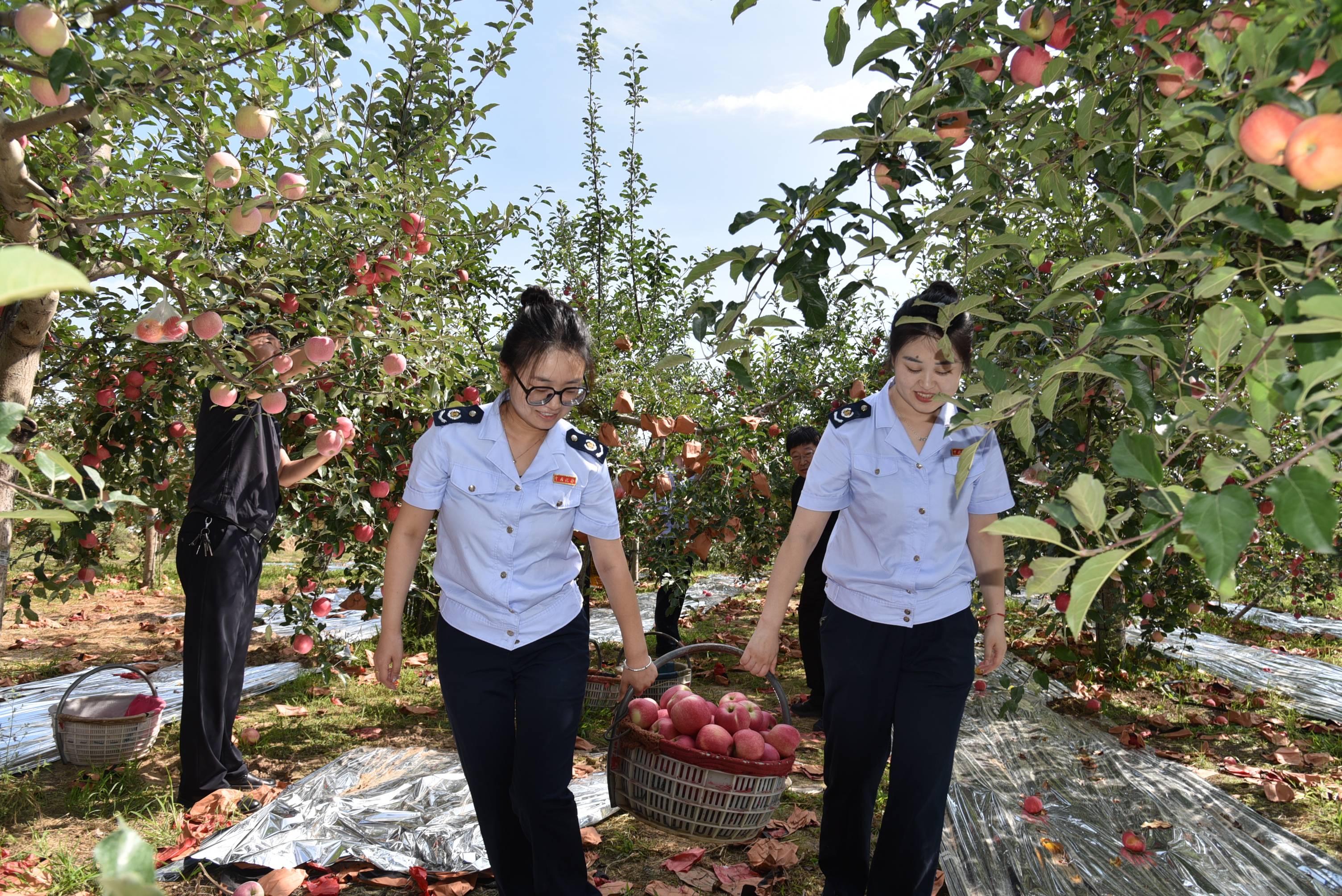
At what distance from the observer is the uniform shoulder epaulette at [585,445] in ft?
7.19

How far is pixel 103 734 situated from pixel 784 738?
2747mm

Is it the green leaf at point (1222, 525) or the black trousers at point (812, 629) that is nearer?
the green leaf at point (1222, 525)

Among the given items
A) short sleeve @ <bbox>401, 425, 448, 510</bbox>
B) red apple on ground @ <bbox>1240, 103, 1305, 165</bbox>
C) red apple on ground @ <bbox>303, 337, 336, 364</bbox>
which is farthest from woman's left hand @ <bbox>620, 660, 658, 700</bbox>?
red apple on ground @ <bbox>1240, 103, 1305, 165</bbox>

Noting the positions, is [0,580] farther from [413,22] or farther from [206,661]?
[413,22]

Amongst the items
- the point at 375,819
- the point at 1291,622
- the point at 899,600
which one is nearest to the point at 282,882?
the point at 375,819

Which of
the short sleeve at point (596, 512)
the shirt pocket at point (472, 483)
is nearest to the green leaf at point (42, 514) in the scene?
the shirt pocket at point (472, 483)

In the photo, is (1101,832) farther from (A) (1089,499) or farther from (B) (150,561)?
(B) (150,561)

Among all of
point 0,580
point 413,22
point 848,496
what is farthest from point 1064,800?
point 0,580

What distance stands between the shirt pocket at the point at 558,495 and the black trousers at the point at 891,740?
0.72 meters

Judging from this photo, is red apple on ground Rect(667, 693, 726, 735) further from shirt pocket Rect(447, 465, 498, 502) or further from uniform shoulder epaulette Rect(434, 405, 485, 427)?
uniform shoulder epaulette Rect(434, 405, 485, 427)

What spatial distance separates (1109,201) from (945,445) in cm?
110

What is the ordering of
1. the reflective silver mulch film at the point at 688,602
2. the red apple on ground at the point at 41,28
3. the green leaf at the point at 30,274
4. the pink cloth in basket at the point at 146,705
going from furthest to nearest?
1. the reflective silver mulch film at the point at 688,602
2. the pink cloth in basket at the point at 146,705
3. the red apple on ground at the point at 41,28
4. the green leaf at the point at 30,274

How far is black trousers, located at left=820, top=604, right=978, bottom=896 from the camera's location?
1.95 meters

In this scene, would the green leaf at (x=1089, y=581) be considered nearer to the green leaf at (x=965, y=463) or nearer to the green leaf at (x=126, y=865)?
the green leaf at (x=965, y=463)
